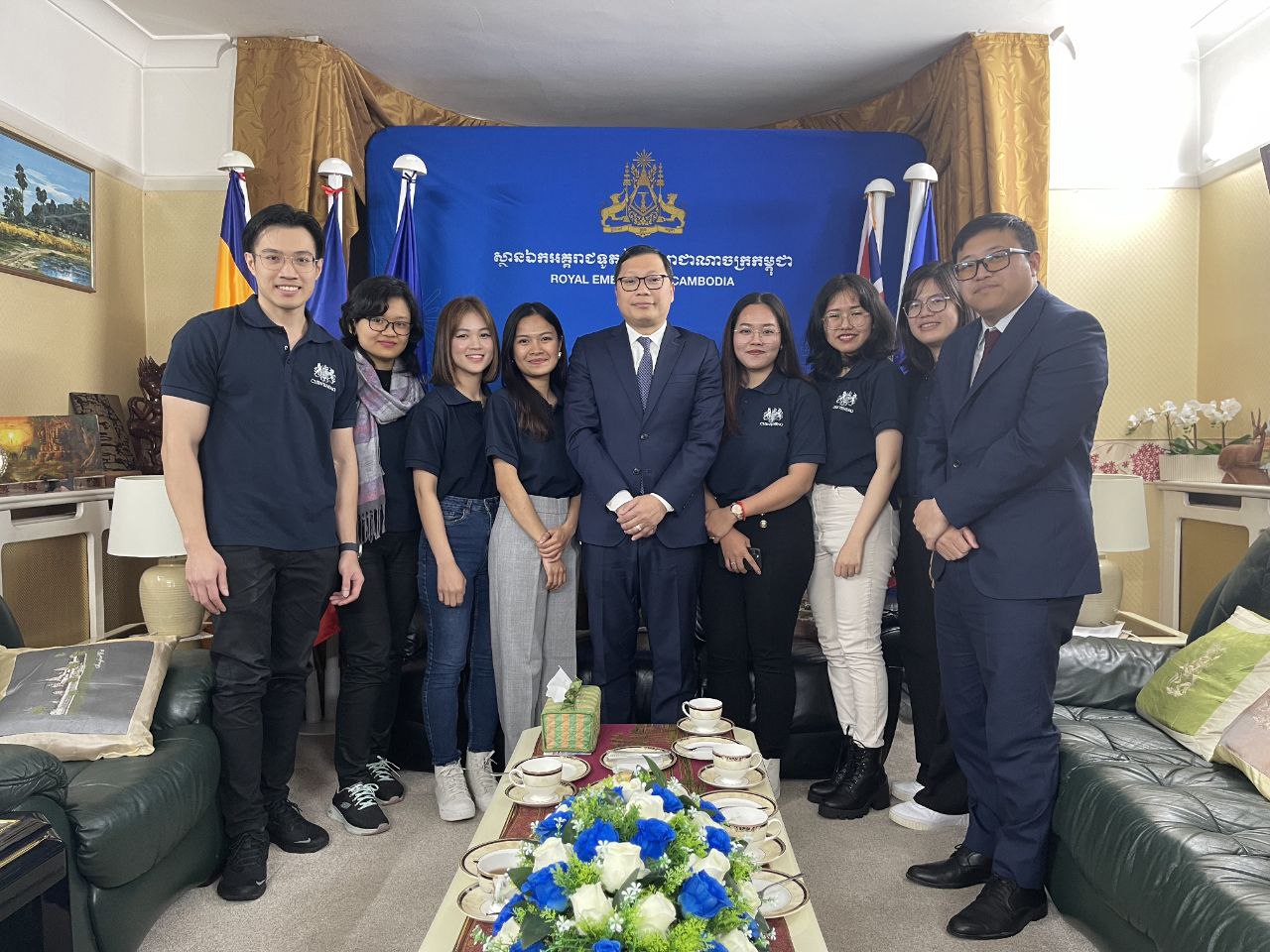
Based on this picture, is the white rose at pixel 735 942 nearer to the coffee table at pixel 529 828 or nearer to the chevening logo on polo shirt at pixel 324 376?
the coffee table at pixel 529 828

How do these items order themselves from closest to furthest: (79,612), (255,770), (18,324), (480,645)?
1. (255,770)
2. (480,645)
3. (18,324)
4. (79,612)

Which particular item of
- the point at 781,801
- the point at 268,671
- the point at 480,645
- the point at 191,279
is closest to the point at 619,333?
the point at 480,645

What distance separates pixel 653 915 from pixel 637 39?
3.82 meters

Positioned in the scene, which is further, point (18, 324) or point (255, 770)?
point (18, 324)

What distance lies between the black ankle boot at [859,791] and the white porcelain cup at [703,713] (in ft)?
2.61

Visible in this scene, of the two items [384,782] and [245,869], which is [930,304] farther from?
[245,869]

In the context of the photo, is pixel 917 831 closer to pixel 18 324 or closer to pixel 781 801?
pixel 781 801

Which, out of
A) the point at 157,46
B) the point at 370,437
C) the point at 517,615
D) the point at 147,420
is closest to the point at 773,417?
the point at 517,615

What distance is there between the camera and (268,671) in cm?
237

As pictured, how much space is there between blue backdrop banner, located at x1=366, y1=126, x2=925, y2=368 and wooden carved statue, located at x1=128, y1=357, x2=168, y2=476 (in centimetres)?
117

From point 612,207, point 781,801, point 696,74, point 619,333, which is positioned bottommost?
point 781,801

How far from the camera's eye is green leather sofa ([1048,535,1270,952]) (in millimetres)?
1523

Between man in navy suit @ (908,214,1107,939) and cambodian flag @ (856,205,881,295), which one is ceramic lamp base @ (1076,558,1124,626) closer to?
man in navy suit @ (908,214,1107,939)

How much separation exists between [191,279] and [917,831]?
12.5ft
